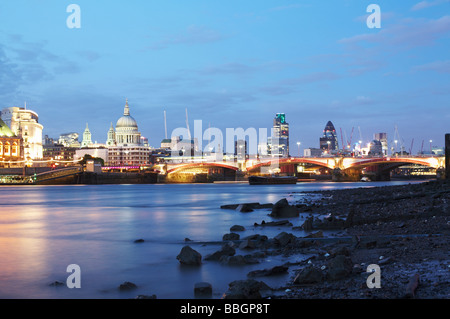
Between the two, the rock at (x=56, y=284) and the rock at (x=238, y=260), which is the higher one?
the rock at (x=238, y=260)

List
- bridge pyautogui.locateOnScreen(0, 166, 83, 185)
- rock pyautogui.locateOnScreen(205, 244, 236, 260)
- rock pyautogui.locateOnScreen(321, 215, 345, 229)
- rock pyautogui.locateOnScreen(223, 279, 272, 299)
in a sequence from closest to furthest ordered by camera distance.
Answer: rock pyautogui.locateOnScreen(223, 279, 272, 299), rock pyautogui.locateOnScreen(205, 244, 236, 260), rock pyautogui.locateOnScreen(321, 215, 345, 229), bridge pyautogui.locateOnScreen(0, 166, 83, 185)

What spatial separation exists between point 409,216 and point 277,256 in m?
7.17

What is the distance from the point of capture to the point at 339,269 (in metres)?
9.75

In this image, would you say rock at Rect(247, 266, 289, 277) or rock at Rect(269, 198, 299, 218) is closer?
rock at Rect(247, 266, 289, 277)

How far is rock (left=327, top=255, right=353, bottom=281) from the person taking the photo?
31.7 ft

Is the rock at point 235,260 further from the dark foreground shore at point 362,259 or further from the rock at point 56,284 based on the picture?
the rock at point 56,284

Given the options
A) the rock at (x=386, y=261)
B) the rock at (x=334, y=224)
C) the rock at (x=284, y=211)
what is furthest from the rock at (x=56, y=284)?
the rock at (x=284, y=211)

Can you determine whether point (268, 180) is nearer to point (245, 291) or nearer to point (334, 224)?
point (334, 224)

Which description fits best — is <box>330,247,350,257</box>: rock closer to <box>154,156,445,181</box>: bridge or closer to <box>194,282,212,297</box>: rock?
<box>194,282,212,297</box>: rock

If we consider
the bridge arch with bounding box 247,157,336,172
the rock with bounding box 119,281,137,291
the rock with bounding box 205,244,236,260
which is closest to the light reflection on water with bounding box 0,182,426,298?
the rock with bounding box 119,281,137,291

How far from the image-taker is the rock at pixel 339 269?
966cm

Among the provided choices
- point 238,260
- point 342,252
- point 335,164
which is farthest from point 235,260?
point 335,164
